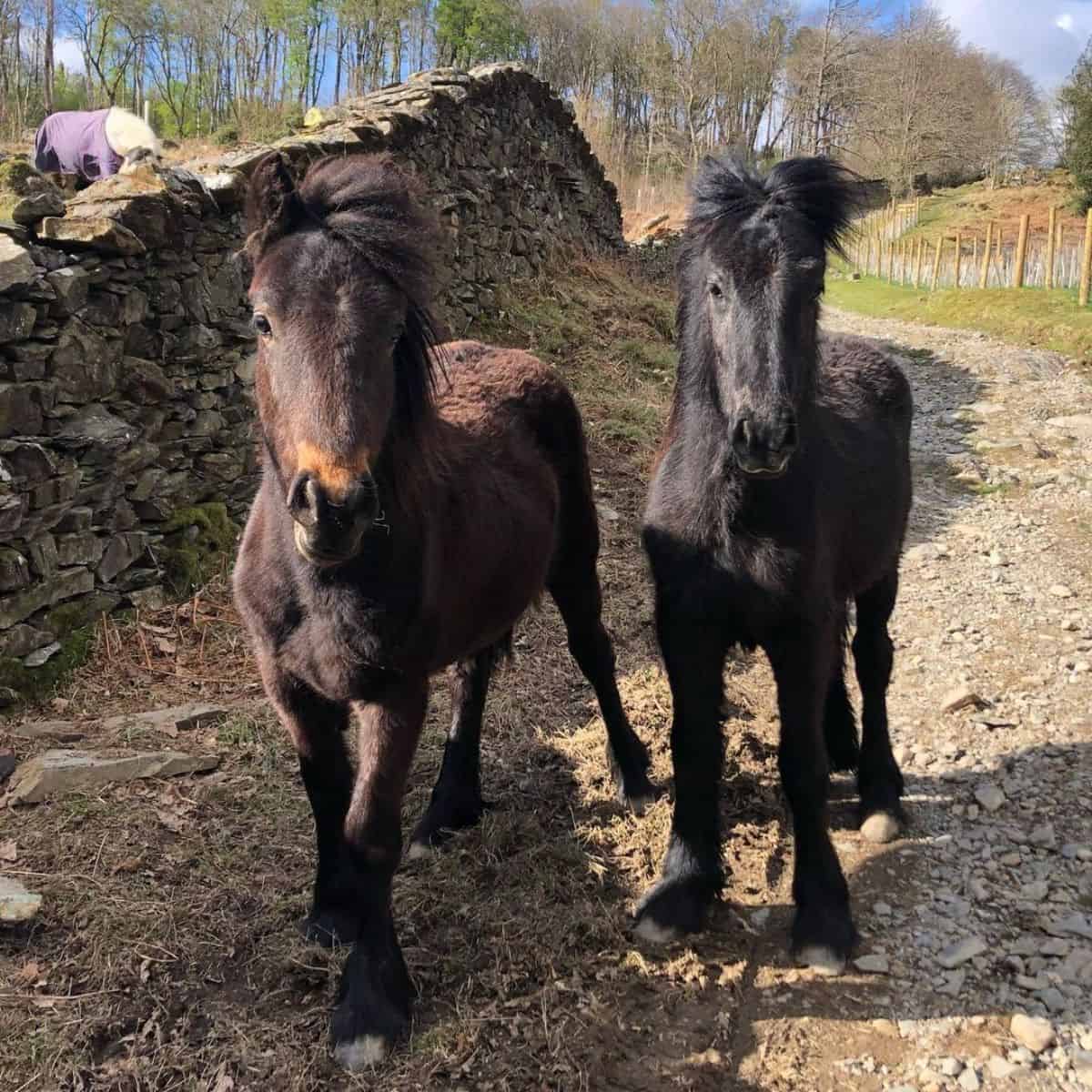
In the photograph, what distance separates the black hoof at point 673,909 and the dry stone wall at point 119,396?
10.4 ft

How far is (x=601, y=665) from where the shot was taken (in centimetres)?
404

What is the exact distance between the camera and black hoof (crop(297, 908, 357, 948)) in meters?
2.85

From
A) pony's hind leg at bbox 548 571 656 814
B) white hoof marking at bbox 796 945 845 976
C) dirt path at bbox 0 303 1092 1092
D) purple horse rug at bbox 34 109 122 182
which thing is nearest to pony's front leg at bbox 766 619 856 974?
white hoof marking at bbox 796 945 845 976

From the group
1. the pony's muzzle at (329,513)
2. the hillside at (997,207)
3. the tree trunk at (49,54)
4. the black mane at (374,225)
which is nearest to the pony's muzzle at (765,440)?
the black mane at (374,225)

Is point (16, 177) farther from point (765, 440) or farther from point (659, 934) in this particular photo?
point (659, 934)

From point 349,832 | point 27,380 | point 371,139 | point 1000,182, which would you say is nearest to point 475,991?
point 349,832

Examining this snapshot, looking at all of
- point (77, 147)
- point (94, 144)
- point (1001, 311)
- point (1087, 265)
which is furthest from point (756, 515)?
point (1001, 311)

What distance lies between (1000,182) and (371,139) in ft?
170

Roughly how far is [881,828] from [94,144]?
6.24 metres

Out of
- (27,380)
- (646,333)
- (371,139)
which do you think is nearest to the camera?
(27,380)

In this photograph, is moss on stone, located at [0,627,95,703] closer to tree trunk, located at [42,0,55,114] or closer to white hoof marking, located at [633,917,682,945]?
white hoof marking, located at [633,917,682,945]

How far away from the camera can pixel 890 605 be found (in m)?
3.97

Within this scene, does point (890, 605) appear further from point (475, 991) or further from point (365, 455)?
point (365, 455)

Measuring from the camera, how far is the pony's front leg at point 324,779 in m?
2.70
